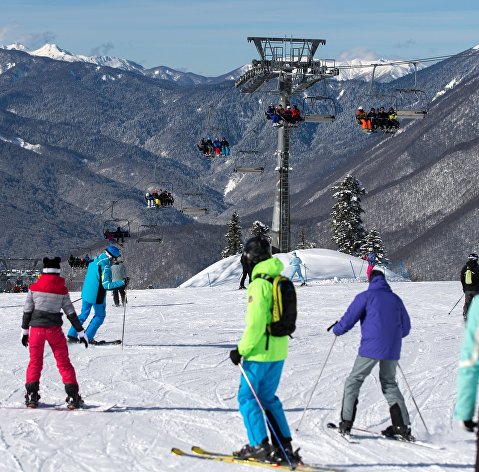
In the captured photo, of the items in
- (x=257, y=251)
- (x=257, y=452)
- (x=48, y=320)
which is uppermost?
(x=257, y=251)

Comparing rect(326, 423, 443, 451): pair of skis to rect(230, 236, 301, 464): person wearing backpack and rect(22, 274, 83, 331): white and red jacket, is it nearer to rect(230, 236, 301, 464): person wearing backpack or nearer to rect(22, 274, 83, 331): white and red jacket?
rect(230, 236, 301, 464): person wearing backpack

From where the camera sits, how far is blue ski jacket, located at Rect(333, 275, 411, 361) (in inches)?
297

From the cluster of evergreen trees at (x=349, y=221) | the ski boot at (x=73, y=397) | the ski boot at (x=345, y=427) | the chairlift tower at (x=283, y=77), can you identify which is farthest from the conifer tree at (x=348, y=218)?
the ski boot at (x=345, y=427)

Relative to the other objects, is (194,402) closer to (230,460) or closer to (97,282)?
(230,460)

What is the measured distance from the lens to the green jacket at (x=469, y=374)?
4891mm

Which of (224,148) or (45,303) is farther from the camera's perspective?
(224,148)

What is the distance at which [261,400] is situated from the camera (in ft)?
22.4

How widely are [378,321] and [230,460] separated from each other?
5.59 ft

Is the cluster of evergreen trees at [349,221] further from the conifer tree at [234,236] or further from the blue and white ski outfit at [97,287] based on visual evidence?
the blue and white ski outfit at [97,287]

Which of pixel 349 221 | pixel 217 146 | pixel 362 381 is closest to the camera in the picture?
pixel 362 381

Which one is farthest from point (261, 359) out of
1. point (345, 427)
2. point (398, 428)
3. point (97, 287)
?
point (97, 287)

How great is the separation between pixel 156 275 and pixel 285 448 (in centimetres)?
18841

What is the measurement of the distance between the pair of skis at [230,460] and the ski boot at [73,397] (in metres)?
1.85

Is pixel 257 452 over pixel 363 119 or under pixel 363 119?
under
